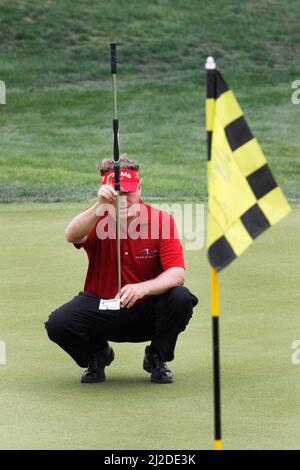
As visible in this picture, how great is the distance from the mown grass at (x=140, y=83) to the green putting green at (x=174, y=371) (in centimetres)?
601

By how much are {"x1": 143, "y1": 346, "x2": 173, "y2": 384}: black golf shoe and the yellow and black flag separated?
2098 mm

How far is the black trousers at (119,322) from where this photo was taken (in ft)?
23.5

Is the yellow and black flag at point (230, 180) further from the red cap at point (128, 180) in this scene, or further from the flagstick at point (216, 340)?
the red cap at point (128, 180)

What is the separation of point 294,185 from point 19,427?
11.8 meters

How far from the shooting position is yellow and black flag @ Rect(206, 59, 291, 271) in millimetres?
5250

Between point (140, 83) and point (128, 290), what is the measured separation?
19062 mm

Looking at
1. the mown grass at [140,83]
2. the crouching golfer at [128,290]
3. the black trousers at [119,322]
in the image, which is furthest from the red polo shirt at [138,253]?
the mown grass at [140,83]

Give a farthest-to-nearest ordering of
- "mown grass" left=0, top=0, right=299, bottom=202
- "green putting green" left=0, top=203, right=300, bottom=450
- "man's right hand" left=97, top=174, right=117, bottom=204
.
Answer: "mown grass" left=0, top=0, right=299, bottom=202
"man's right hand" left=97, top=174, right=117, bottom=204
"green putting green" left=0, top=203, right=300, bottom=450

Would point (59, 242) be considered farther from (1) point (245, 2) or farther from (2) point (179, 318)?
(1) point (245, 2)

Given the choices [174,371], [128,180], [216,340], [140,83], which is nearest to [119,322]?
[174,371]

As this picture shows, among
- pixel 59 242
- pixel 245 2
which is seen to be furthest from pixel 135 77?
pixel 59 242

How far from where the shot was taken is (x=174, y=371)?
7.59 metres

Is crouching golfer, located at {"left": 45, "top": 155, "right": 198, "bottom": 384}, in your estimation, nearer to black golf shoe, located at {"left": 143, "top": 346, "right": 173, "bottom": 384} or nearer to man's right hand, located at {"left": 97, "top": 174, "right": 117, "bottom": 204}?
black golf shoe, located at {"left": 143, "top": 346, "right": 173, "bottom": 384}

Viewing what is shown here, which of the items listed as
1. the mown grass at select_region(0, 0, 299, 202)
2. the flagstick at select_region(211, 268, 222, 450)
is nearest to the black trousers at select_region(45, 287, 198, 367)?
the flagstick at select_region(211, 268, 222, 450)
